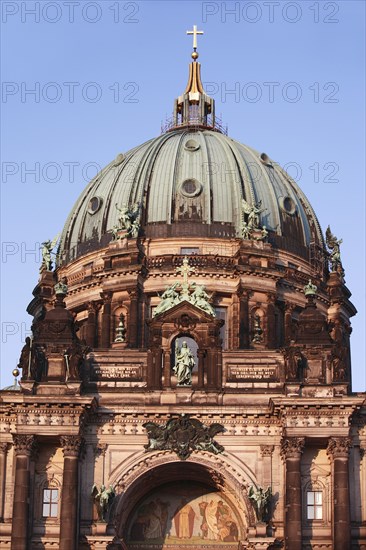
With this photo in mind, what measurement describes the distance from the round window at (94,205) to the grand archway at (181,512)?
18.9 meters

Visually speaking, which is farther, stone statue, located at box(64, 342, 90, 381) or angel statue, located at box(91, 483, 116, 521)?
stone statue, located at box(64, 342, 90, 381)

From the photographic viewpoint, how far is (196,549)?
58.7 meters

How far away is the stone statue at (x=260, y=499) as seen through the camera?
5578cm

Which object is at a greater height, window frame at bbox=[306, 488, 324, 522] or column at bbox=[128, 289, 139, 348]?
column at bbox=[128, 289, 139, 348]

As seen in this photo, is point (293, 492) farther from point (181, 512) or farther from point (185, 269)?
point (185, 269)

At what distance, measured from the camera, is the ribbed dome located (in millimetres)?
Result: 70000

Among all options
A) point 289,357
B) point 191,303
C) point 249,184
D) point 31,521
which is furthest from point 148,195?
point 31,521

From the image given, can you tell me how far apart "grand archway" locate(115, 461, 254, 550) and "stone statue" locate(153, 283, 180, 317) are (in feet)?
24.2

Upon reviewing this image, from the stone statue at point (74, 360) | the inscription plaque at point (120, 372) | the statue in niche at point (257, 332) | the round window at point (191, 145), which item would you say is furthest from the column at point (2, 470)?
the round window at point (191, 145)

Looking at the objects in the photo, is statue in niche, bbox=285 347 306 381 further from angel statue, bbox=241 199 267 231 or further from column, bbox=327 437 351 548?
angel statue, bbox=241 199 267 231

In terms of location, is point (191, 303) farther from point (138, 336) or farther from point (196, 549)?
point (196, 549)

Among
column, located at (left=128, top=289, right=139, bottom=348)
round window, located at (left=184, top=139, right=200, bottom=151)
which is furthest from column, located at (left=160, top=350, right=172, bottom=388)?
round window, located at (left=184, top=139, right=200, bottom=151)

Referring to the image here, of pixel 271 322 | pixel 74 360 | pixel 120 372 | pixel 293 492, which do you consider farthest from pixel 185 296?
pixel 293 492

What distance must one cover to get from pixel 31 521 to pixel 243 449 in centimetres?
968
